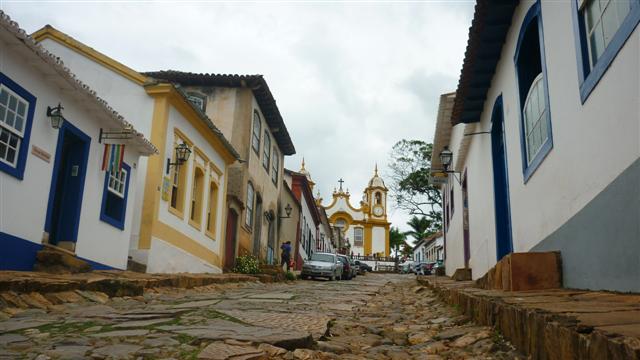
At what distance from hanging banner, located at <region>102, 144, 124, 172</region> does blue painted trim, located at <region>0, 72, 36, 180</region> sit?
6.97ft

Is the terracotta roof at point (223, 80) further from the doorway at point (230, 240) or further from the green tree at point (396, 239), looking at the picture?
the green tree at point (396, 239)

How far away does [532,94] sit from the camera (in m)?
6.66

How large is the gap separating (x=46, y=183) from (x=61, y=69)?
1707 millimetres

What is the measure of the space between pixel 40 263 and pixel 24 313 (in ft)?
9.64

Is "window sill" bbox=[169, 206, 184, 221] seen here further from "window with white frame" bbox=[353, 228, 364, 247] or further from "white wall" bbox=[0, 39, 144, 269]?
"window with white frame" bbox=[353, 228, 364, 247]

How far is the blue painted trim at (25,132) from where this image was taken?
7423mm

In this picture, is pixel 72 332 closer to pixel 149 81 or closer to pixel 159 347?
pixel 159 347

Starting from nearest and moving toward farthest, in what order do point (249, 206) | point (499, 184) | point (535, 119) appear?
point (535, 119) < point (499, 184) < point (249, 206)

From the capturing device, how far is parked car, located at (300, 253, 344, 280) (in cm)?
2180

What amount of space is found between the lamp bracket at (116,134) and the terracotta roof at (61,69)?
0.06 m

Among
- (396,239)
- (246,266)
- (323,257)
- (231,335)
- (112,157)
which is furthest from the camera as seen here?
(396,239)

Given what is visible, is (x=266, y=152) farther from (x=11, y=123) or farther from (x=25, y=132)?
(x=11, y=123)

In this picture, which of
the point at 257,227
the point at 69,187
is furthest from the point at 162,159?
the point at 257,227

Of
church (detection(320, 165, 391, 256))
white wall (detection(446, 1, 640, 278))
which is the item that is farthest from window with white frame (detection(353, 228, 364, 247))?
white wall (detection(446, 1, 640, 278))
